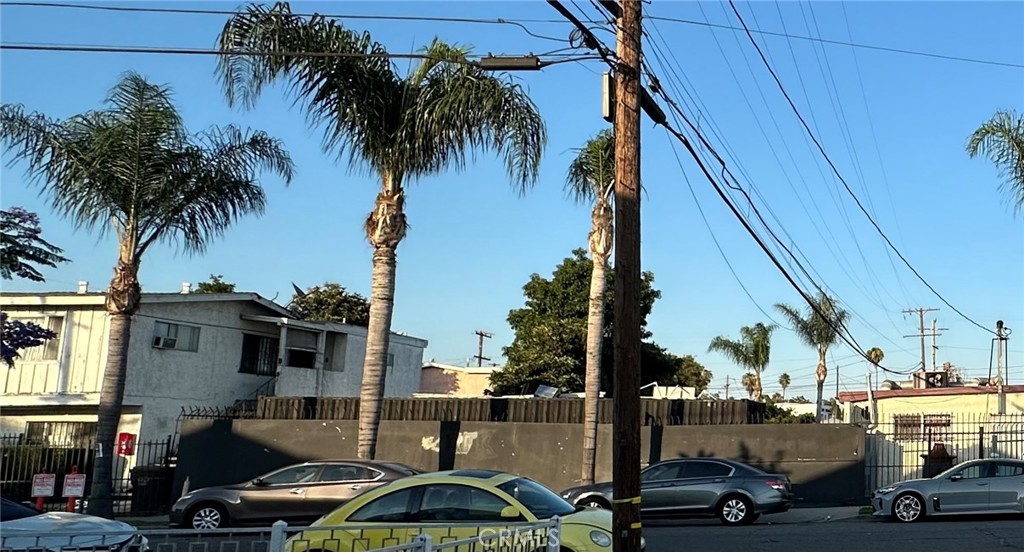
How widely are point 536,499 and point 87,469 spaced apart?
60.8ft

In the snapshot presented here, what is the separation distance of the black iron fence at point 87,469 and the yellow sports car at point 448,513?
13863 mm

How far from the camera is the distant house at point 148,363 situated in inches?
1156

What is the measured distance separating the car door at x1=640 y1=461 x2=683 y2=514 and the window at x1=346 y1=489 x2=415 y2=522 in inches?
354

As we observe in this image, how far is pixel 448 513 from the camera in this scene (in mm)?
11344

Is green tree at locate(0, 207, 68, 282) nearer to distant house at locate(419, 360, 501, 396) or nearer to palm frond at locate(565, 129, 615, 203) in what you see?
palm frond at locate(565, 129, 615, 203)

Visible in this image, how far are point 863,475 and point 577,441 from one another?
6.53 m

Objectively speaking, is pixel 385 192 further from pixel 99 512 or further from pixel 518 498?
pixel 518 498

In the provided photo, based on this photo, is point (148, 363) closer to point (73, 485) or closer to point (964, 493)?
point (73, 485)

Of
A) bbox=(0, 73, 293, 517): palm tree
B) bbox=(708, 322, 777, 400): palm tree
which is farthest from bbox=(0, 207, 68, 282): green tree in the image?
bbox=(708, 322, 777, 400): palm tree

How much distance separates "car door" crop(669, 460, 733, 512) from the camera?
19.2 metres

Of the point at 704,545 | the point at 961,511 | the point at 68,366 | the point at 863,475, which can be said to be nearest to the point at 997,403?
the point at 863,475

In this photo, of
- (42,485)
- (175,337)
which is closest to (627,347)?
(42,485)

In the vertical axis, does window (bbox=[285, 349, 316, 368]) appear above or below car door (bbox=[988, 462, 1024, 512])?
above

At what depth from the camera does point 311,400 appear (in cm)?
2656
